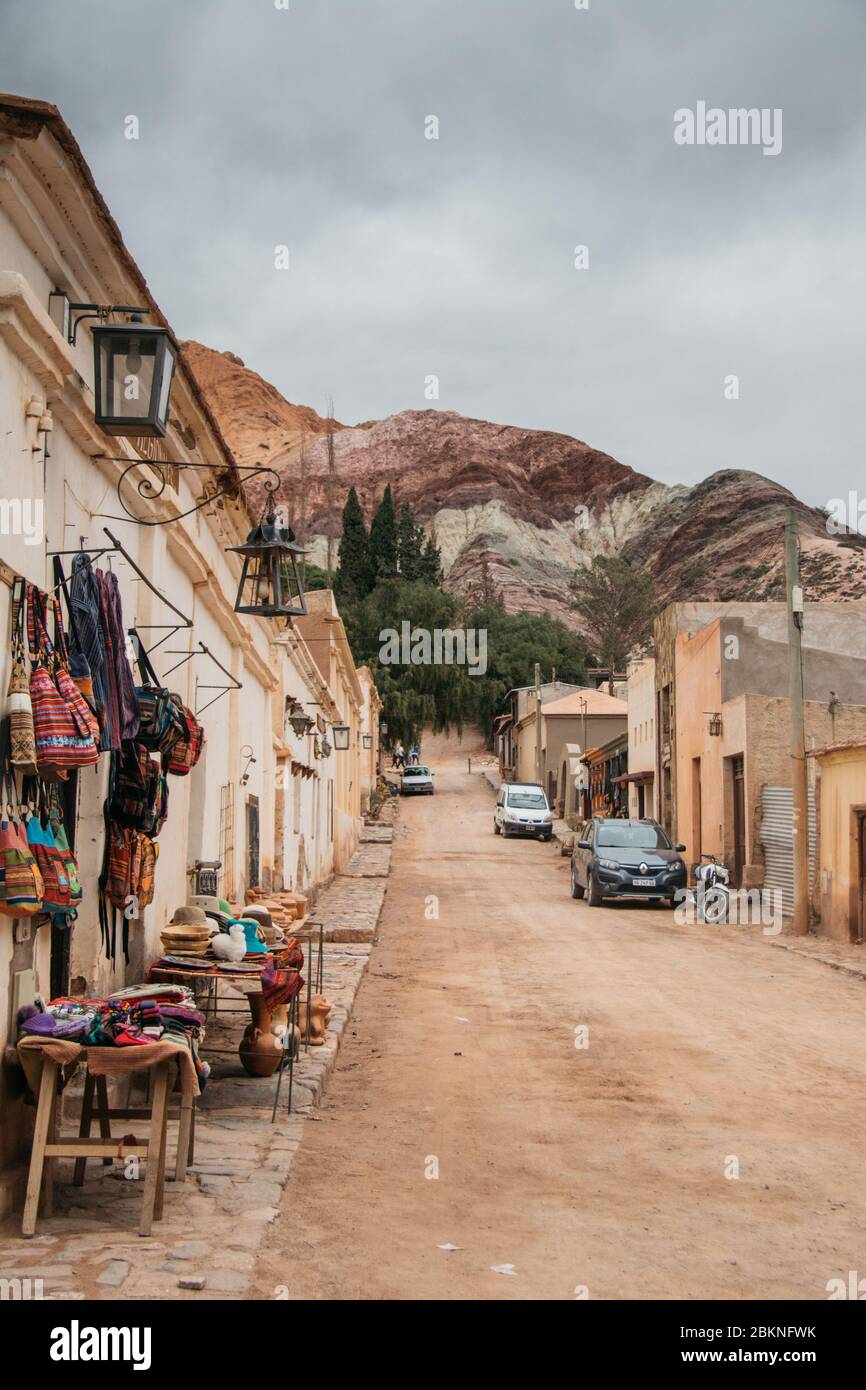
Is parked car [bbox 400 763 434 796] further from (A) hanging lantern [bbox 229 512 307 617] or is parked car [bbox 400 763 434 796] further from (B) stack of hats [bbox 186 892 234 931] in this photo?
(B) stack of hats [bbox 186 892 234 931]

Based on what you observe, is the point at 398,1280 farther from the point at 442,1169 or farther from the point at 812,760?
the point at 812,760

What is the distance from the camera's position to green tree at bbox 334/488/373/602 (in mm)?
81562

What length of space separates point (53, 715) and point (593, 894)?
18002mm

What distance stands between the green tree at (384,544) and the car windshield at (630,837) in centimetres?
5795

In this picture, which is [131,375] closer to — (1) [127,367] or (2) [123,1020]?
(1) [127,367]

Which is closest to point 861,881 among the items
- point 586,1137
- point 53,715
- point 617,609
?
point 586,1137

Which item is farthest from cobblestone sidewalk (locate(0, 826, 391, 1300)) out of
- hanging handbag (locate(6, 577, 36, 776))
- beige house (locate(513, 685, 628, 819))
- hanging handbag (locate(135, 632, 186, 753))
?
beige house (locate(513, 685, 628, 819))

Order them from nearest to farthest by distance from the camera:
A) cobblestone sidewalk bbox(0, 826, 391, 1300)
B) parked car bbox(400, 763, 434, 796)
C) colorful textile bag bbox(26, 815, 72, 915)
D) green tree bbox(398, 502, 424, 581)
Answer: cobblestone sidewalk bbox(0, 826, 391, 1300), colorful textile bag bbox(26, 815, 72, 915), parked car bbox(400, 763, 434, 796), green tree bbox(398, 502, 424, 581)

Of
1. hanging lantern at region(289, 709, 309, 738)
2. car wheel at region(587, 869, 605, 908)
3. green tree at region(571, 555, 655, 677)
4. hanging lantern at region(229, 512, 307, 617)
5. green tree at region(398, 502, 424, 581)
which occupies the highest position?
green tree at region(398, 502, 424, 581)

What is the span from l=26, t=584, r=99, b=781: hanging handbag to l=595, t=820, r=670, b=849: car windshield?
18.2 m

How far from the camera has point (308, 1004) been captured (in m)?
9.23

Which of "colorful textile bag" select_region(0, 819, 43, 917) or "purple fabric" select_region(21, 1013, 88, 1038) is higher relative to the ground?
"colorful textile bag" select_region(0, 819, 43, 917)
